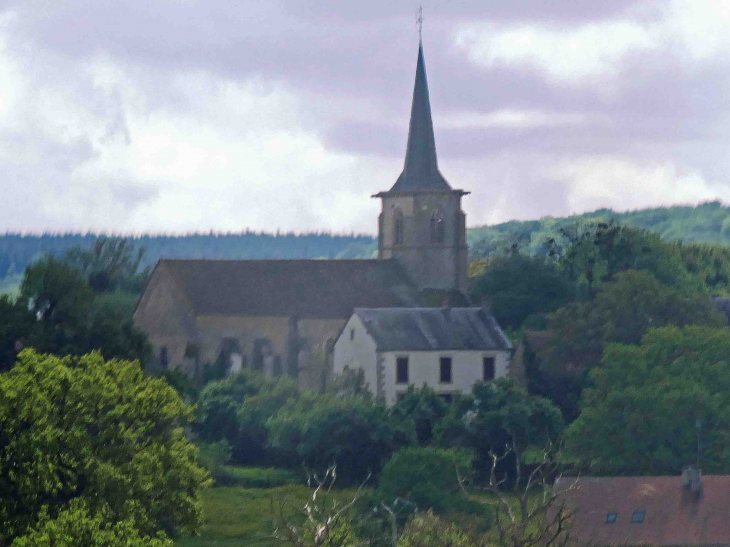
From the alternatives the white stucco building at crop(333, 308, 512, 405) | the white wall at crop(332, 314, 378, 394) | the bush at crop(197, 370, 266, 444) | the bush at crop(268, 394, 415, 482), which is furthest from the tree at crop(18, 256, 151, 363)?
A: the white stucco building at crop(333, 308, 512, 405)

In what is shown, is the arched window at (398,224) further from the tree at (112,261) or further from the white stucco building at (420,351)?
the tree at (112,261)

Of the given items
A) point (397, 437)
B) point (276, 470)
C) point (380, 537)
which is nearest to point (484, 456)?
point (397, 437)

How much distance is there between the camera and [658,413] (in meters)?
63.0

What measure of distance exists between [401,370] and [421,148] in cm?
1425

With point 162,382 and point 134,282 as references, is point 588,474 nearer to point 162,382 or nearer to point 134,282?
point 162,382

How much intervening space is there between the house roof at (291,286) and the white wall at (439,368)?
7022mm

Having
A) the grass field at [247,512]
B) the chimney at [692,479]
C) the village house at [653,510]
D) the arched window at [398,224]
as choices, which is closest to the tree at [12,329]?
the grass field at [247,512]

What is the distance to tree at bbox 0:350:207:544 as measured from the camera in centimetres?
3538

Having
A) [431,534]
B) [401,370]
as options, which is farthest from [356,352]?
[431,534]

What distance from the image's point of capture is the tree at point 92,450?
35.4m

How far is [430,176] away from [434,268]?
4490 mm

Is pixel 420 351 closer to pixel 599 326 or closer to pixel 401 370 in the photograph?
pixel 401 370

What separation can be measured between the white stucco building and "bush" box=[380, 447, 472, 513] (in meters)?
15.1

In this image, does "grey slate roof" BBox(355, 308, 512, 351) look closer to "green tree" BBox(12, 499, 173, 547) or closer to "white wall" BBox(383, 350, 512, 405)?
"white wall" BBox(383, 350, 512, 405)
